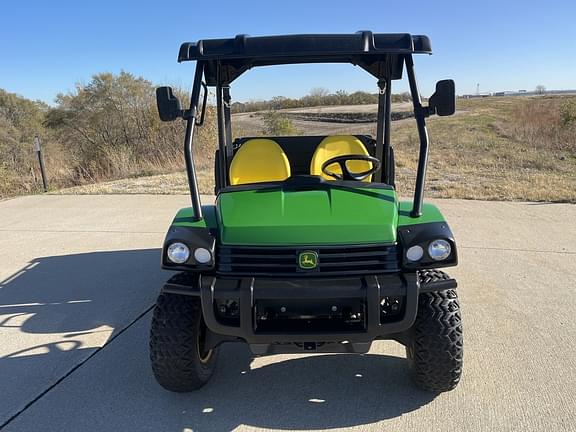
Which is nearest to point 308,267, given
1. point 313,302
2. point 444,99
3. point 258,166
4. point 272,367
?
point 313,302

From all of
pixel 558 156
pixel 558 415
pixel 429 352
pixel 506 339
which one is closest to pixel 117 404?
pixel 429 352

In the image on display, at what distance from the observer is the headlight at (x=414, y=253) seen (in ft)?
7.23

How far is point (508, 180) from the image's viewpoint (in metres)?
8.29

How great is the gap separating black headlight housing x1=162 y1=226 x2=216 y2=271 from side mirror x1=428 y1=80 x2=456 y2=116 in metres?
1.34

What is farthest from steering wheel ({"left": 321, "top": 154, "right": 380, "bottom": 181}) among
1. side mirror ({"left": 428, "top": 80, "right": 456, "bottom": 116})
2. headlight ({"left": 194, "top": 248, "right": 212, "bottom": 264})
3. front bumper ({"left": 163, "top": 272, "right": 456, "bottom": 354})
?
headlight ({"left": 194, "top": 248, "right": 212, "bottom": 264})

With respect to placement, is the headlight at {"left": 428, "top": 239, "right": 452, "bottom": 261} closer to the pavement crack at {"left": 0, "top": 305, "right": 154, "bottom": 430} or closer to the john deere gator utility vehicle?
the john deere gator utility vehicle

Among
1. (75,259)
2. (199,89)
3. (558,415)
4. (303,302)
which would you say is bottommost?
(558,415)

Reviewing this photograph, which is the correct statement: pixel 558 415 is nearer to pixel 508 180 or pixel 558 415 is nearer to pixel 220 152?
pixel 220 152

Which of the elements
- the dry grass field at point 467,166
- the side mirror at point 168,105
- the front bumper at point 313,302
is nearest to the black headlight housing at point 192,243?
the front bumper at point 313,302

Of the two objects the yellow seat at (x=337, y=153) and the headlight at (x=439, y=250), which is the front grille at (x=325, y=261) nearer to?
the headlight at (x=439, y=250)

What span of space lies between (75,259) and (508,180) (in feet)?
23.0

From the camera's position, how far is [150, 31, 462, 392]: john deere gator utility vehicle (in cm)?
211

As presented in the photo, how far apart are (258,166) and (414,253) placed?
55.8 inches

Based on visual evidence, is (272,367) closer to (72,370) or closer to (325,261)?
(325,261)
